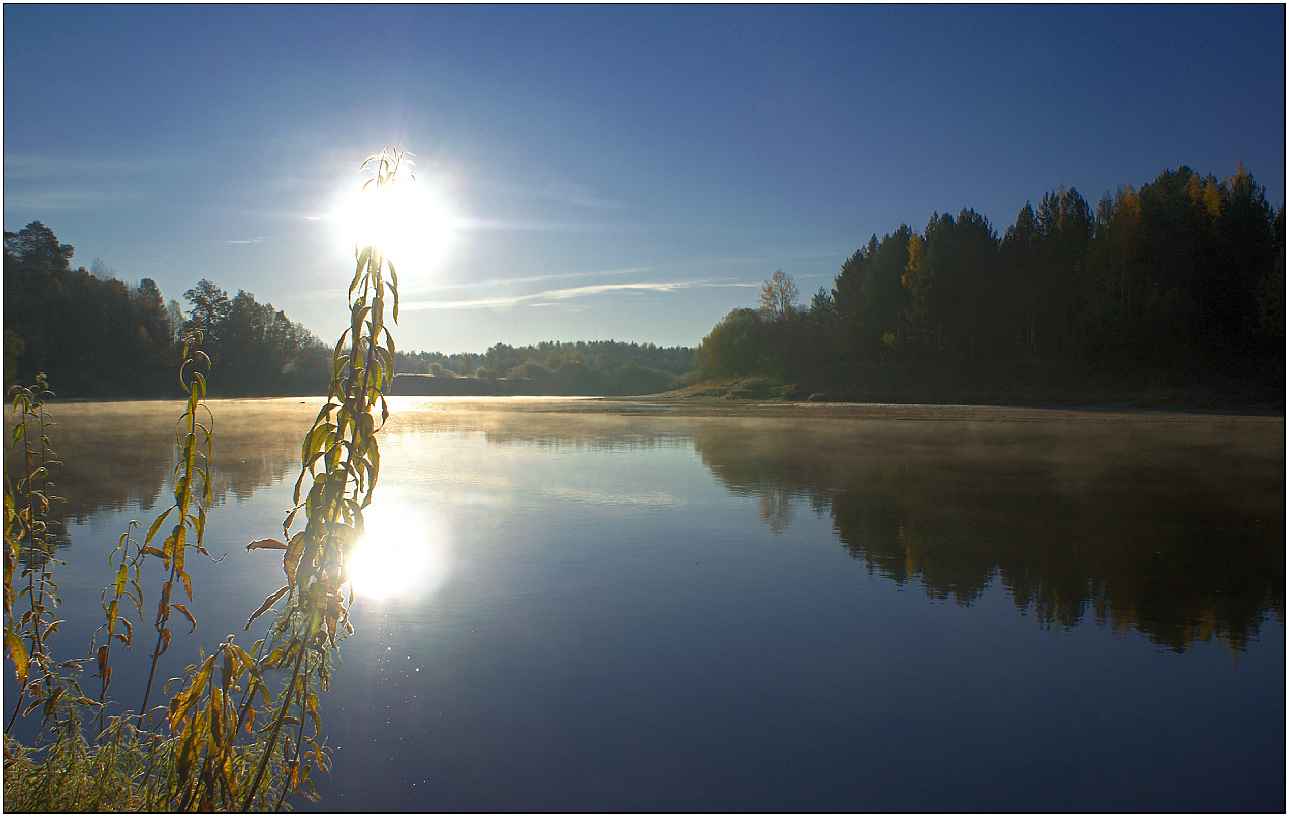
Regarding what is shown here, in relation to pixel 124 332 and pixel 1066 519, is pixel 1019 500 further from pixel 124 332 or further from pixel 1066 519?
pixel 124 332

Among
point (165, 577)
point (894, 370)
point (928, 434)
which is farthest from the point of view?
point (894, 370)

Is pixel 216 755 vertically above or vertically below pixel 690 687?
above

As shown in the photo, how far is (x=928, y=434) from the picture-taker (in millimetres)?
21984

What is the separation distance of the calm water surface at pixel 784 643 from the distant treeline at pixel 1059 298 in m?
40.2

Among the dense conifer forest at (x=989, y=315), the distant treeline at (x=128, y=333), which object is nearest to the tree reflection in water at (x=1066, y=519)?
the dense conifer forest at (x=989, y=315)

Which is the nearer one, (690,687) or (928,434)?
(690,687)

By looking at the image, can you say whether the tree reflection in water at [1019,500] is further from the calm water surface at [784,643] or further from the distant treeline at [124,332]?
the distant treeline at [124,332]

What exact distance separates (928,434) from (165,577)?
19973mm

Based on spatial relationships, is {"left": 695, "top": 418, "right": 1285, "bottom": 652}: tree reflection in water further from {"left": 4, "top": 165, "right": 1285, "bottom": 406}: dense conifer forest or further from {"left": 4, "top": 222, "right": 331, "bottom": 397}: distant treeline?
{"left": 4, "top": 222, "right": 331, "bottom": 397}: distant treeline

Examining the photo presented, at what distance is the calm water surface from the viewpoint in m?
3.48

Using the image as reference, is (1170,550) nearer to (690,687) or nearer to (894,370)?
(690,687)

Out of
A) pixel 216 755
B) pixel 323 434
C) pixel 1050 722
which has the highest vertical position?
pixel 323 434

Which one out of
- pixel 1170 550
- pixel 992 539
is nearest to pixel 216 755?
pixel 992 539

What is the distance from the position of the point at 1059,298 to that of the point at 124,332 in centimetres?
8456
